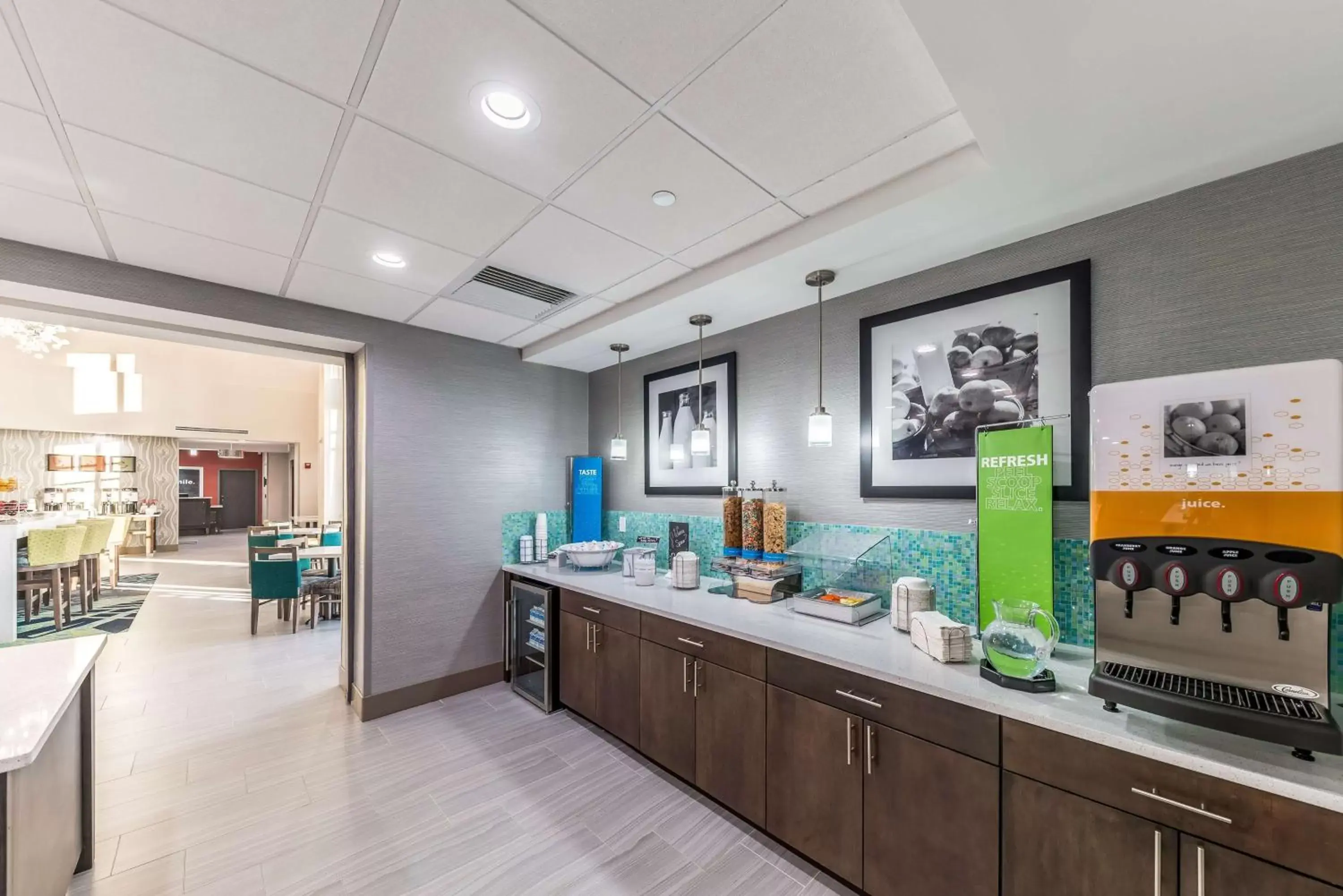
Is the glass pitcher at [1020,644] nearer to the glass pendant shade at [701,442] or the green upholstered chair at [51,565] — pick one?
the glass pendant shade at [701,442]

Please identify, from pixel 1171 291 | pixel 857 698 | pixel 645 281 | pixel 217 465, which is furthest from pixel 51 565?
pixel 217 465

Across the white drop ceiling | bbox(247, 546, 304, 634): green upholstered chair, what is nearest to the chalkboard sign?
the white drop ceiling

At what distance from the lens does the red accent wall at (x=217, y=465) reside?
1681 cm

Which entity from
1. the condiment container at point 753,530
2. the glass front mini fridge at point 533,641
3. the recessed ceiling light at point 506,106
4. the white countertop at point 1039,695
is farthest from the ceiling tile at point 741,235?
the glass front mini fridge at point 533,641

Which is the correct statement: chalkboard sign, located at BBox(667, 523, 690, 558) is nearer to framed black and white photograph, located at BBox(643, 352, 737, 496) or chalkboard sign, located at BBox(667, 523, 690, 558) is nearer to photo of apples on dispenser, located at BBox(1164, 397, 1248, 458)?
framed black and white photograph, located at BBox(643, 352, 737, 496)

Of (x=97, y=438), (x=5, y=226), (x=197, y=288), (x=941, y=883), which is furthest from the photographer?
(x=97, y=438)

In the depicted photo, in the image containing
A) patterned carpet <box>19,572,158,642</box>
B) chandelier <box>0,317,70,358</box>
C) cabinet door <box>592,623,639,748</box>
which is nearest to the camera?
cabinet door <box>592,623,639,748</box>

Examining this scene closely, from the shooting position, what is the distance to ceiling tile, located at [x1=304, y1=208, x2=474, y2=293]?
2307mm

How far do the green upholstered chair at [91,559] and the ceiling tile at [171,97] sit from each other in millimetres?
7350

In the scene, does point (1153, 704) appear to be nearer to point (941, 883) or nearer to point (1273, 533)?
point (1273, 533)

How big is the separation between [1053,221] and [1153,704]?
5.71ft

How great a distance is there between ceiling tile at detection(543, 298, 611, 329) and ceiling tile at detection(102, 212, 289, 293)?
146cm

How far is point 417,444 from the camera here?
376 cm

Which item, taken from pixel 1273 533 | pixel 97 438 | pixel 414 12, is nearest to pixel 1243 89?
pixel 1273 533
